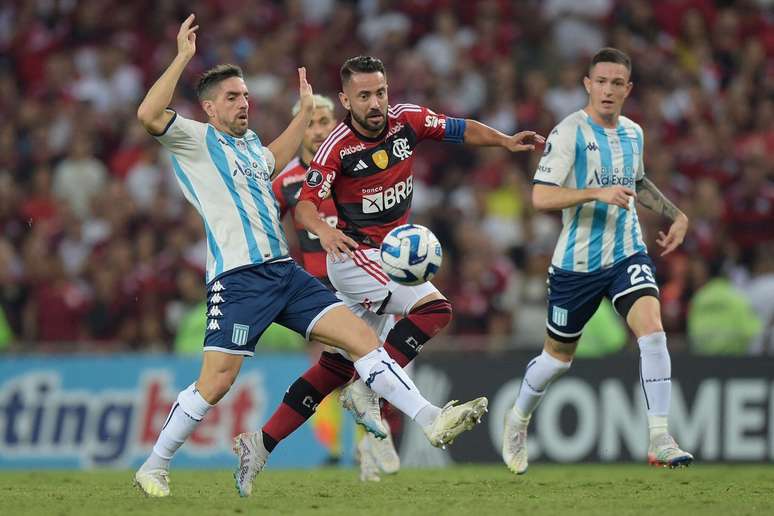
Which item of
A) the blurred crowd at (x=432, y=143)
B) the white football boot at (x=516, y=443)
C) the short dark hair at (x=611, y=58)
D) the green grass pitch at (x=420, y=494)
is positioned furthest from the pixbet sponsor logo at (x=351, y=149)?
the blurred crowd at (x=432, y=143)

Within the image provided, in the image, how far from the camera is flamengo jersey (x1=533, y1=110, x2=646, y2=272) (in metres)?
9.22

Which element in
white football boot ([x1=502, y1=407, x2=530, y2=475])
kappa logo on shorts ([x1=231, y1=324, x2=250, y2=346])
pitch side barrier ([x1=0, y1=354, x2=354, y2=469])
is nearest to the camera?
kappa logo on shorts ([x1=231, y1=324, x2=250, y2=346])

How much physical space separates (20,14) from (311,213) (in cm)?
1220

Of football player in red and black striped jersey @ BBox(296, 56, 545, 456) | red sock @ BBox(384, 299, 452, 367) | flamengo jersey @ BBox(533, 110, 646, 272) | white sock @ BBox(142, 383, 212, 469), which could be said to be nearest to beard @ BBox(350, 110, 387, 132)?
football player in red and black striped jersey @ BBox(296, 56, 545, 456)

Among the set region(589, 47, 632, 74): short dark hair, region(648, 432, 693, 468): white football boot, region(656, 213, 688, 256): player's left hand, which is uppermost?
region(589, 47, 632, 74): short dark hair

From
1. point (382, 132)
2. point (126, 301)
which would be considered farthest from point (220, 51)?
point (382, 132)

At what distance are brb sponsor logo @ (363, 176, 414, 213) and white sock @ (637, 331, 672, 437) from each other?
1.83 m

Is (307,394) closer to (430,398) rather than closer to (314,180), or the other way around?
(314,180)

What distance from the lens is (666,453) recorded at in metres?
8.55

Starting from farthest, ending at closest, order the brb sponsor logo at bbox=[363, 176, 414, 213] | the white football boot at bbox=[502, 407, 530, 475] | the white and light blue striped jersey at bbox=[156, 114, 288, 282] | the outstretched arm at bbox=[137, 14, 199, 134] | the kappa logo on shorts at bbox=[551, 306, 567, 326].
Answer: the white football boot at bbox=[502, 407, 530, 475] < the kappa logo on shorts at bbox=[551, 306, 567, 326] < the brb sponsor logo at bbox=[363, 176, 414, 213] < the white and light blue striped jersey at bbox=[156, 114, 288, 282] < the outstretched arm at bbox=[137, 14, 199, 134]

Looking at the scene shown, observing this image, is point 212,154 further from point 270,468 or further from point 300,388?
point 270,468

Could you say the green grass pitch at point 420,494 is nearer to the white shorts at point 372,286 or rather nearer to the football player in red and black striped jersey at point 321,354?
the football player in red and black striped jersey at point 321,354

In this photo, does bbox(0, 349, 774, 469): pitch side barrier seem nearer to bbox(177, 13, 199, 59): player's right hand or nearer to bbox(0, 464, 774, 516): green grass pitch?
bbox(0, 464, 774, 516): green grass pitch

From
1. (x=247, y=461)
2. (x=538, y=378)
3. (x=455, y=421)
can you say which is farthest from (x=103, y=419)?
(x=455, y=421)
